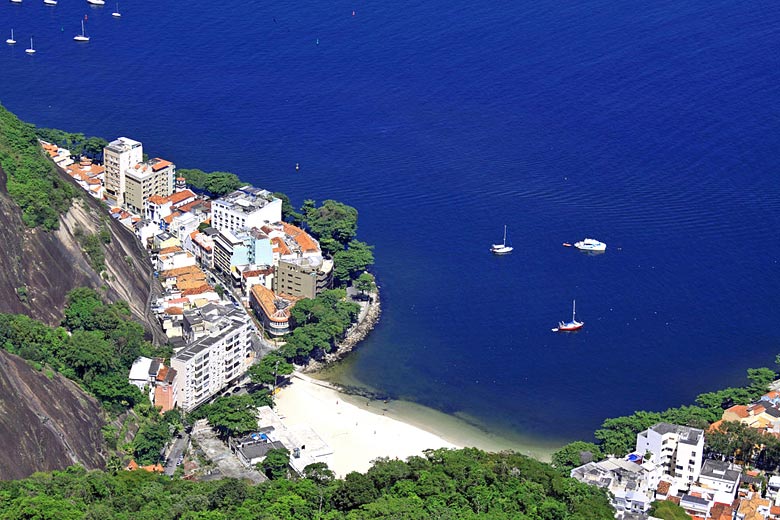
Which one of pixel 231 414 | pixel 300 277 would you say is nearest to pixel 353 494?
pixel 231 414

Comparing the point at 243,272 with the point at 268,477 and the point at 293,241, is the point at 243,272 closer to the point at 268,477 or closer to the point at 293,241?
the point at 293,241

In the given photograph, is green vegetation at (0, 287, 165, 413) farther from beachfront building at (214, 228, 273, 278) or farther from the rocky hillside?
beachfront building at (214, 228, 273, 278)

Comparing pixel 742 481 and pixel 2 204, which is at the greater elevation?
pixel 2 204

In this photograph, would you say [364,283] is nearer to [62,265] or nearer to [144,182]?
[144,182]

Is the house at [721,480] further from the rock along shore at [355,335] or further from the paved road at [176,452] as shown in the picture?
the paved road at [176,452]

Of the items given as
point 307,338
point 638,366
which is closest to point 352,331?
point 307,338

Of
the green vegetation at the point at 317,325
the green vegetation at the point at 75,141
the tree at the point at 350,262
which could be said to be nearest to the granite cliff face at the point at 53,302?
the green vegetation at the point at 317,325
